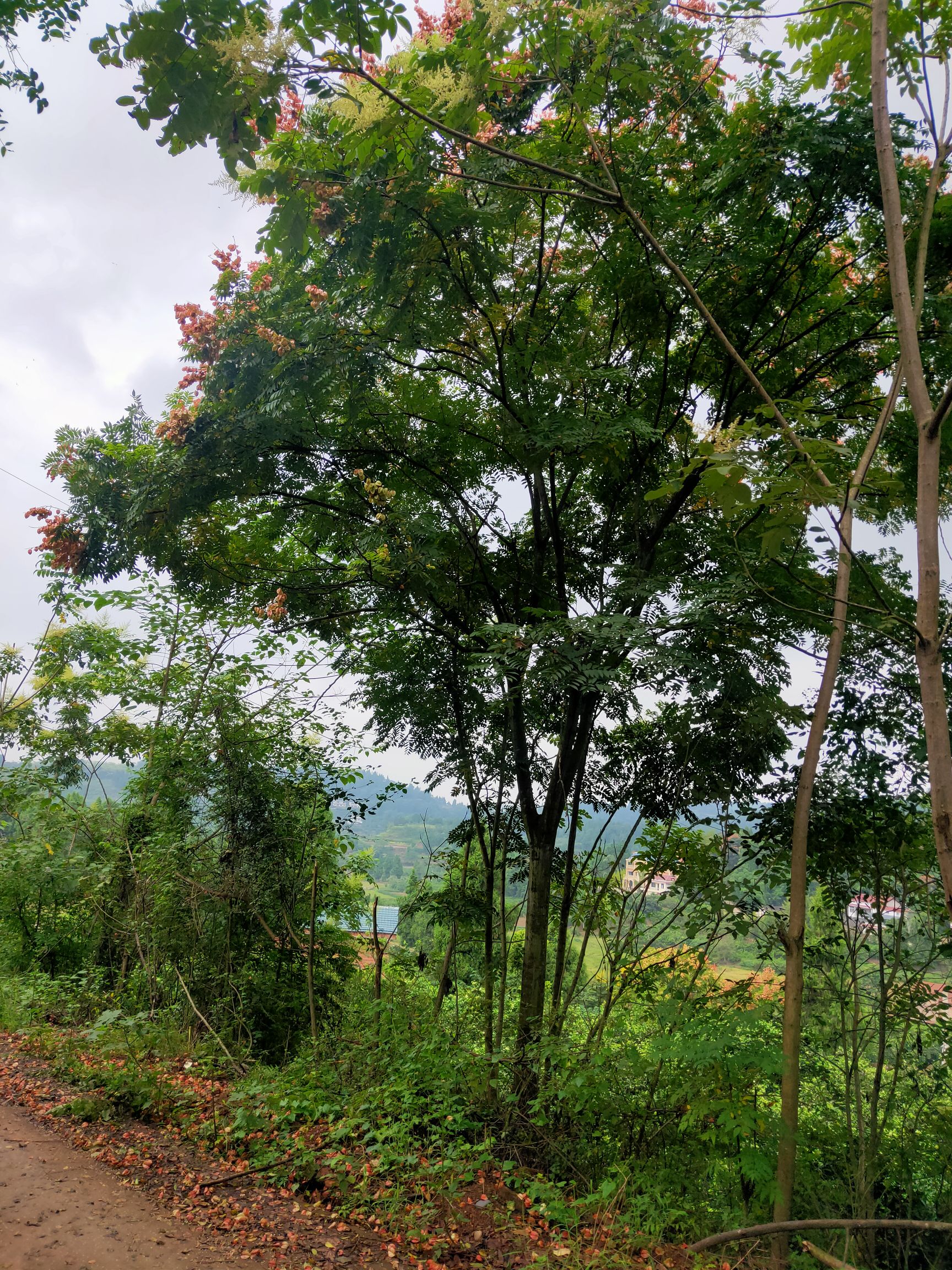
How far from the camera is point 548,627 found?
10.9 feet

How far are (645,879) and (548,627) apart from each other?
6.40ft

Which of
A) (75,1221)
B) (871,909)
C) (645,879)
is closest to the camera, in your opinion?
(75,1221)

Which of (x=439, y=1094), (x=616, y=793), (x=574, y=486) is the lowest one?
(x=439, y=1094)

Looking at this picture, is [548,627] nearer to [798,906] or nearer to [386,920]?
[798,906]

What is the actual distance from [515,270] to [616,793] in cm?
333

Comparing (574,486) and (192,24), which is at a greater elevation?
(574,486)

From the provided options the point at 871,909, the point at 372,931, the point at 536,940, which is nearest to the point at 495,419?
the point at 536,940

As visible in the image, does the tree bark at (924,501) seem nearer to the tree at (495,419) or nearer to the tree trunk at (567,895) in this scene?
the tree at (495,419)

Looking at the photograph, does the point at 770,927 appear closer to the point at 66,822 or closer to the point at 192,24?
the point at 192,24

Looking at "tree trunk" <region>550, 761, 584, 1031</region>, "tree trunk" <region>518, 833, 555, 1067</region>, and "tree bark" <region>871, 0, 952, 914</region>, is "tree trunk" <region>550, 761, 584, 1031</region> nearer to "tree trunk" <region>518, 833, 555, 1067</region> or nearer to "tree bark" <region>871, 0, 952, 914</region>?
"tree trunk" <region>518, 833, 555, 1067</region>

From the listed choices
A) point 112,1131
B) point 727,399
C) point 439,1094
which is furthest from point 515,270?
point 112,1131

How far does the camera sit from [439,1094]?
3648 millimetres

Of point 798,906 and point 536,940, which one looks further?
point 536,940

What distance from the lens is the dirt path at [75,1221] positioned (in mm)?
2541
